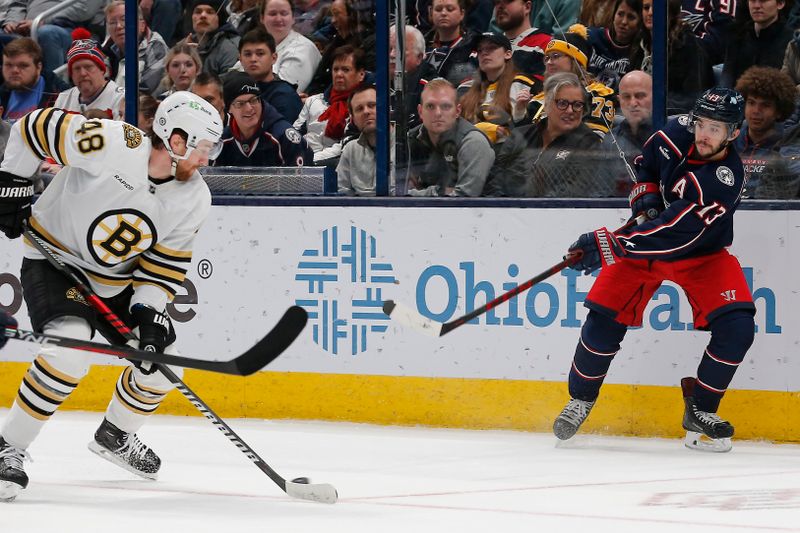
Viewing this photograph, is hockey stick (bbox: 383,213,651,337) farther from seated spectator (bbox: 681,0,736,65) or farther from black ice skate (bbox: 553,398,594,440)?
seated spectator (bbox: 681,0,736,65)

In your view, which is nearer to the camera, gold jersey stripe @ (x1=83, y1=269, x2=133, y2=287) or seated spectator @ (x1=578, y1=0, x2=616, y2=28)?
gold jersey stripe @ (x1=83, y1=269, x2=133, y2=287)

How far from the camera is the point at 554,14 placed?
4.77 meters

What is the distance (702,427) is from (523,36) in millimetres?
1567

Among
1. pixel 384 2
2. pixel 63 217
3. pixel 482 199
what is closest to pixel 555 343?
pixel 482 199

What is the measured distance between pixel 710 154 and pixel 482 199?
33.7 inches

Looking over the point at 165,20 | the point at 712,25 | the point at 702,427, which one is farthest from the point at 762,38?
the point at 165,20

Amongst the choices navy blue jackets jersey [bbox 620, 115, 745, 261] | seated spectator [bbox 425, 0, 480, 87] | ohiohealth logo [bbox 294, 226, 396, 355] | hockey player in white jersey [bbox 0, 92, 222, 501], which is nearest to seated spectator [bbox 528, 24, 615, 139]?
seated spectator [bbox 425, 0, 480, 87]

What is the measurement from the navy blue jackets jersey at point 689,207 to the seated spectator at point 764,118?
46 centimetres

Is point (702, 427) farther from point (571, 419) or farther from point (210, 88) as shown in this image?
point (210, 88)

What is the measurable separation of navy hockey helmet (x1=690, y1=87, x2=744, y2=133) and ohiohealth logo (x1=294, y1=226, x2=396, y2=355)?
1244 millimetres

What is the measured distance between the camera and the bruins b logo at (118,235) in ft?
11.3

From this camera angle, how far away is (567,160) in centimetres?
480

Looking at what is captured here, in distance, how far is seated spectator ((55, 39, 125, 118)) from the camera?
17.8 feet

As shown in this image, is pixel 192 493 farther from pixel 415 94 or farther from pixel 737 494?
pixel 415 94
